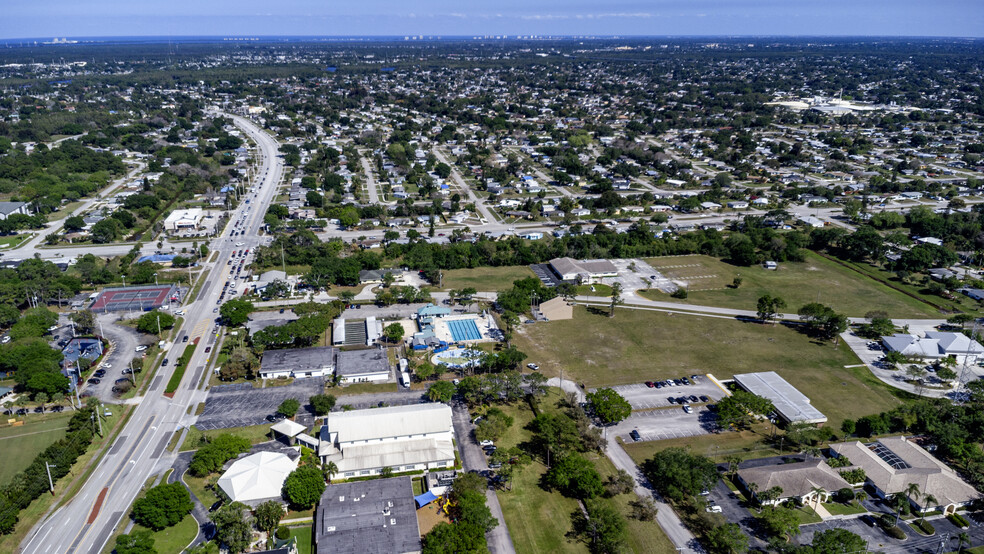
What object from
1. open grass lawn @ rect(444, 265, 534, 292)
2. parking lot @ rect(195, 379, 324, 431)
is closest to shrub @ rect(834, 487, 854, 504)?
parking lot @ rect(195, 379, 324, 431)

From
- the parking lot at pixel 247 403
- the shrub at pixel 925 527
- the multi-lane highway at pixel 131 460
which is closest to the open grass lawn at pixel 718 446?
the shrub at pixel 925 527

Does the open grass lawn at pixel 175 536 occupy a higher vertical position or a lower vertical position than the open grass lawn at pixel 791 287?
lower

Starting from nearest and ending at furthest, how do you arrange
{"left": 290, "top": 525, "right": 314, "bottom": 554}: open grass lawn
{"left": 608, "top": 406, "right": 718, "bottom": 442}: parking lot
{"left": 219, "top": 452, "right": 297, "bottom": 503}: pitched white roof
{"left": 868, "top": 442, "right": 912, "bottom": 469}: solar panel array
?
{"left": 290, "top": 525, "right": 314, "bottom": 554}: open grass lawn < {"left": 219, "top": 452, "right": 297, "bottom": 503}: pitched white roof < {"left": 868, "top": 442, "right": 912, "bottom": 469}: solar panel array < {"left": 608, "top": 406, "right": 718, "bottom": 442}: parking lot

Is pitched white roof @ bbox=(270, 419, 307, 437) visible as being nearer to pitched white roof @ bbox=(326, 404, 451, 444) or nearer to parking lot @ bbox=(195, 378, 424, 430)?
parking lot @ bbox=(195, 378, 424, 430)

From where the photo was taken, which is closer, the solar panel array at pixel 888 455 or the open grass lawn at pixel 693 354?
the solar panel array at pixel 888 455

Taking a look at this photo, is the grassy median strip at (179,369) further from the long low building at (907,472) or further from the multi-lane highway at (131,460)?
the long low building at (907,472)

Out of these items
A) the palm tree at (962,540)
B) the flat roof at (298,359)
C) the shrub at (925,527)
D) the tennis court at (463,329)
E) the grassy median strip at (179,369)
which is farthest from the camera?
the tennis court at (463,329)
